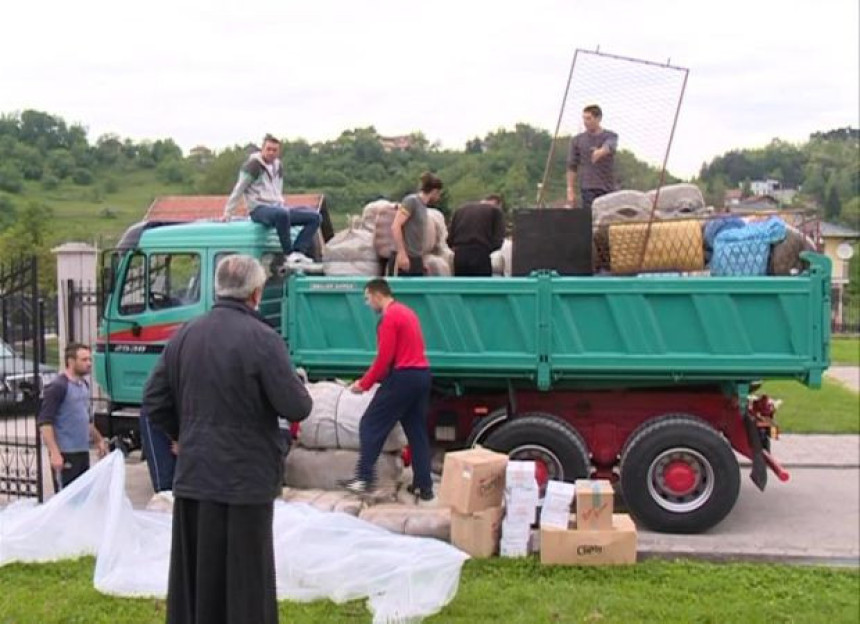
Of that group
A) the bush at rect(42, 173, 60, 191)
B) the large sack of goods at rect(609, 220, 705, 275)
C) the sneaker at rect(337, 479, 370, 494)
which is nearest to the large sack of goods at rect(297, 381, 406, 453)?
the sneaker at rect(337, 479, 370, 494)

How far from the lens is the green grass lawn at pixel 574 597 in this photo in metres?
5.76

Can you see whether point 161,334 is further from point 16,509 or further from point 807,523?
point 807,523

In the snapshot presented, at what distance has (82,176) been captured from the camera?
63.2 feet

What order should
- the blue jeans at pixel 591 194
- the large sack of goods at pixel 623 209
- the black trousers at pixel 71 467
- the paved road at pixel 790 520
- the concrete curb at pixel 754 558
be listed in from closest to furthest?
the concrete curb at pixel 754 558, the paved road at pixel 790 520, the black trousers at pixel 71 467, the large sack of goods at pixel 623 209, the blue jeans at pixel 591 194

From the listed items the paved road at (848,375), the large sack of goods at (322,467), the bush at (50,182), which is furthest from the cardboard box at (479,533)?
the paved road at (848,375)

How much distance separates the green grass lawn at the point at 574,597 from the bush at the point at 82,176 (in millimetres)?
12869

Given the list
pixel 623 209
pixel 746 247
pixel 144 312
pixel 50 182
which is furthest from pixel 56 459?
pixel 50 182

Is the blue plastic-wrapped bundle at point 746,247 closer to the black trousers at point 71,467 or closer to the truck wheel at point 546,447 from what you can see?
the truck wheel at point 546,447

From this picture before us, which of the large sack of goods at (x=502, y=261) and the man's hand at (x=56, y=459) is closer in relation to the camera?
the man's hand at (x=56, y=459)

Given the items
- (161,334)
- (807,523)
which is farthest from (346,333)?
(807,523)

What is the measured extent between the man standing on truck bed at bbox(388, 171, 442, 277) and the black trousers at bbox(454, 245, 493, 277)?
0.34 metres

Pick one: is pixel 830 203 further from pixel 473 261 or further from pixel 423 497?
pixel 423 497

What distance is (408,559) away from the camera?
240 inches

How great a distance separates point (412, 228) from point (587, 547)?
11.2 ft
